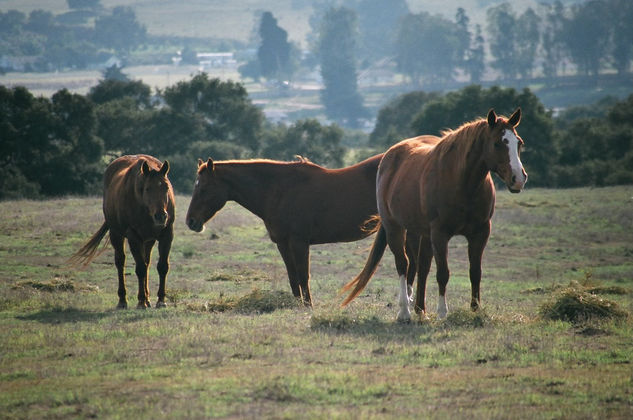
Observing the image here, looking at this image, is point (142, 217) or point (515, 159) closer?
point (515, 159)

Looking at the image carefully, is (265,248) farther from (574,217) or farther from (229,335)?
(229,335)

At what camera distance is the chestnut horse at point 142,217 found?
12.1 metres

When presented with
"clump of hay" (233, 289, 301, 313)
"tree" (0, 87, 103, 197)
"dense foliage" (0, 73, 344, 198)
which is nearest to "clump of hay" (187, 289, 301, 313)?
"clump of hay" (233, 289, 301, 313)

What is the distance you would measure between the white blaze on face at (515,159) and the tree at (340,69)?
13539 cm

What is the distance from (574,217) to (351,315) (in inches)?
714

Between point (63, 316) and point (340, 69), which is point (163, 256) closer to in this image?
point (63, 316)

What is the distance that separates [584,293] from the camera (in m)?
10.7

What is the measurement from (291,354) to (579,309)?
3.82 meters

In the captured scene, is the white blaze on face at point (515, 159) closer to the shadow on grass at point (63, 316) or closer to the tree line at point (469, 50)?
the shadow on grass at point (63, 316)

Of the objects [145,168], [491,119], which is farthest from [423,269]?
[145,168]

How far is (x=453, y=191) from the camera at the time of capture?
9.98 meters

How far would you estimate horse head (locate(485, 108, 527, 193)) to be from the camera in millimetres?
9398

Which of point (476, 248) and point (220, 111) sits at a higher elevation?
A: point (476, 248)

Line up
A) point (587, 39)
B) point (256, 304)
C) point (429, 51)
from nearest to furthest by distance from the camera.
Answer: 1. point (256, 304)
2. point (587, 39)
3. point (429, 51)
